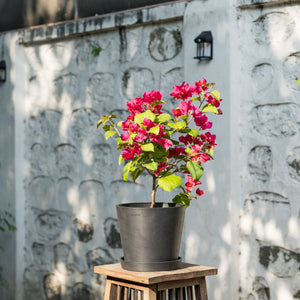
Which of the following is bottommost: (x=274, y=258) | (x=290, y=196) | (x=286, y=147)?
(x=274, y=258)

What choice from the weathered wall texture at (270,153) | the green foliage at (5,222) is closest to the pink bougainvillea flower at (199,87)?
the weathered wall texture at (270,153)

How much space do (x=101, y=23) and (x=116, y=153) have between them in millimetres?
880

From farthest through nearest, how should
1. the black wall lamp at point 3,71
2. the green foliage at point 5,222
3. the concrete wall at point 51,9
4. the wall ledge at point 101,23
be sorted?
the black wall lamp at point 3,71, the green foliage at point 5,222, the concrete wall at point 51,9, the wall ledge at point 101,23

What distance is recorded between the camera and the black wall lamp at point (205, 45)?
3688 mm

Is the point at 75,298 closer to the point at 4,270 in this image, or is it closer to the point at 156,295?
the point at 4,270

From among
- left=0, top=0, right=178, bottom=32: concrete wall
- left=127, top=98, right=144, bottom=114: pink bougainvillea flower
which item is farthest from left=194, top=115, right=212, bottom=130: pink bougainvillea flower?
left=0, top=0, right=178, bottom=32: concrete wall

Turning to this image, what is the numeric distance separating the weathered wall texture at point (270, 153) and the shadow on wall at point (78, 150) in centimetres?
58

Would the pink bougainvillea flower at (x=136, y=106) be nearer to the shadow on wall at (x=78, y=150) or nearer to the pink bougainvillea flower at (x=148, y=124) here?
the pink bougainvillea flower at (x=148, y=124)

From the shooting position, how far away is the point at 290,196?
342 cm

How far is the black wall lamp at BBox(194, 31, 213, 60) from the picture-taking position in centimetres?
369

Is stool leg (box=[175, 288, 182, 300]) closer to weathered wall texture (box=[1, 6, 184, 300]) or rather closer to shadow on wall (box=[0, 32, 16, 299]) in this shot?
weathered wall texture (box=[1, 6, 184, 300])

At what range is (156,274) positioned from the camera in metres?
2.50

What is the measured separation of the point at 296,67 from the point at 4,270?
287 centimetres

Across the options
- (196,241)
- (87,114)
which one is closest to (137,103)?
(196,241)
